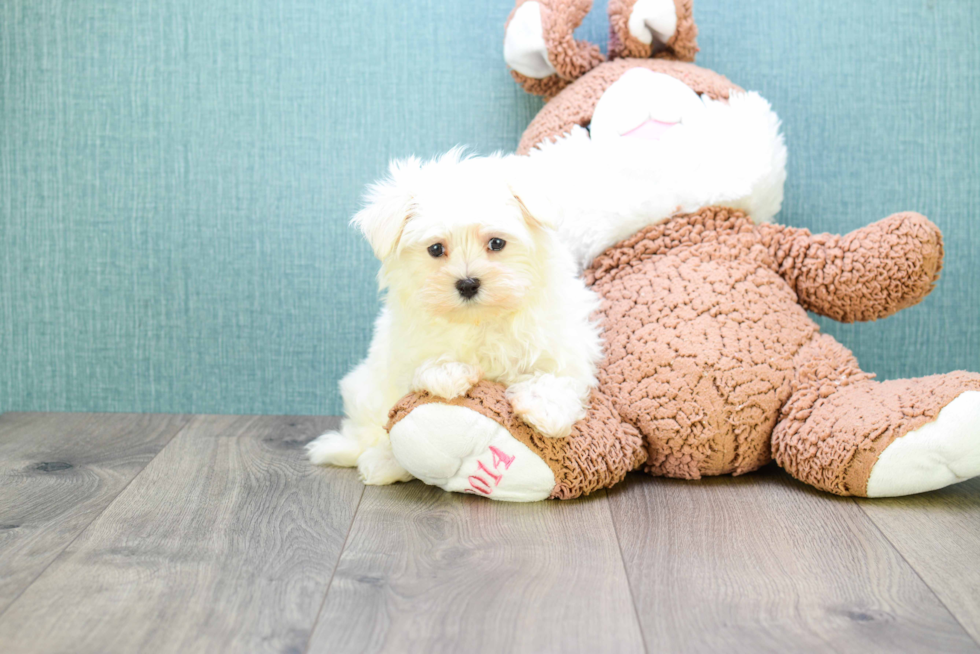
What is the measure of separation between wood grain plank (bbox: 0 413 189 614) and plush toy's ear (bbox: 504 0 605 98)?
1.17 meters

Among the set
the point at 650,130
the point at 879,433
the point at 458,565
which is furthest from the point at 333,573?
the point at 650,130

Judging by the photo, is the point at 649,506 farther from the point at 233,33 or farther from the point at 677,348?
the point at 233,33

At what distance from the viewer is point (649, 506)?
1.48 metres

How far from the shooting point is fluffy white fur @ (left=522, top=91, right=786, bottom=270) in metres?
1.64

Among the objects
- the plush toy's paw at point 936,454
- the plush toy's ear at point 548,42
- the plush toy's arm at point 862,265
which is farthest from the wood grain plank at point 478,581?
the plush toy's ear at point 548,42

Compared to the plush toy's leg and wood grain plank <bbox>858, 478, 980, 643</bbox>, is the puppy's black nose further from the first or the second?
wood grain plank <bbox>858, 478, 980, 643</bbox>

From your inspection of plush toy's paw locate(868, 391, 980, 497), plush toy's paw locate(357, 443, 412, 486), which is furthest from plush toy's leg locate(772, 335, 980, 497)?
plush toy's paw locate(357, 443, 412, 486)

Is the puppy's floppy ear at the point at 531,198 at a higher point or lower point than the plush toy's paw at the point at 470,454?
higher

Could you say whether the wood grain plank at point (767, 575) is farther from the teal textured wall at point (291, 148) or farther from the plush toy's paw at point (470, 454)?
the teal textured wall at point (291, 148)

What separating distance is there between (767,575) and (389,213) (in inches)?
32.1

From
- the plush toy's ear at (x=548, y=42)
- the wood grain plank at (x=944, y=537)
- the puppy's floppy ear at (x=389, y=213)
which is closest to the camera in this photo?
the wood grain plank at (x=944, y=537)

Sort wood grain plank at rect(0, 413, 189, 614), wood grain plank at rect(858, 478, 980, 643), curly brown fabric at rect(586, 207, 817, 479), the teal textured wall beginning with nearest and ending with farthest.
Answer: wood grain plank at rect(858, 478, 980, 643) < wood grain plank at rect(0, 413, 189, 614) < curly brown fabric at rect(586, 207, 817, 479) < the teal textured wall

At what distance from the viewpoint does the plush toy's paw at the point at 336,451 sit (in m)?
1.70

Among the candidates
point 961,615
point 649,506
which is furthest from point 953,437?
point 649,506
